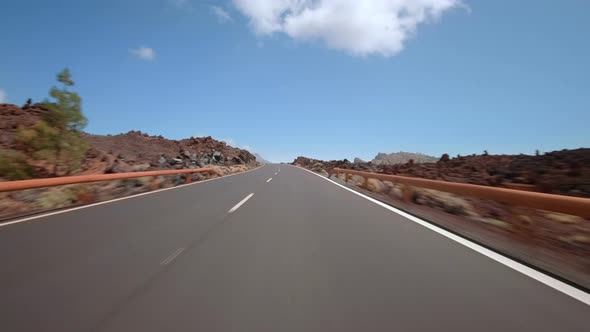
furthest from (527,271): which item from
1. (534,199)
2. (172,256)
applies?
(172,256)

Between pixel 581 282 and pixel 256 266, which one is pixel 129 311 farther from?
pixel 581 282

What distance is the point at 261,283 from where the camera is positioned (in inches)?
144

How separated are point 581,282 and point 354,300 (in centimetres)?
255

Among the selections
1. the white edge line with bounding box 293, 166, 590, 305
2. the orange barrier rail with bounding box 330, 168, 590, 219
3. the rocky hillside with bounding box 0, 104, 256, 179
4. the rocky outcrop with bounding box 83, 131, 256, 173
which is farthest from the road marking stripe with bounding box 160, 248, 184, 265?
the rocky outcrop with bounding box 83, 131, 256, 173

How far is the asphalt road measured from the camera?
278cm

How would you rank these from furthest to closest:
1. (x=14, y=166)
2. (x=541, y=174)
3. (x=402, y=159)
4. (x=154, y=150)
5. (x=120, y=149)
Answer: (x=402, y=159)
(x=154, y=150)
(x=120, y=149)
(x=14, y=166)
(x=541, y=174)

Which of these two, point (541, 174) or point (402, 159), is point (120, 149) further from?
point (402, 159)

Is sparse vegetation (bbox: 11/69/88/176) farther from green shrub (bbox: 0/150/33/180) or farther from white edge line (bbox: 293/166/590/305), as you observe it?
white edge line (bbox: 293/166/590/305)

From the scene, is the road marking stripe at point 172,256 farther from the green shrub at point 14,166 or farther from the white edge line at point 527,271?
the green shrub at point 14,166

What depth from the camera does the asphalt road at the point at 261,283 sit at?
2.78 m

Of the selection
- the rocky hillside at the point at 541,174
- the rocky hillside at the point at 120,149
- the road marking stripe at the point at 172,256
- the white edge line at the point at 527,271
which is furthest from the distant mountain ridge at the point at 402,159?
the road marking stripe at the point at 172,256

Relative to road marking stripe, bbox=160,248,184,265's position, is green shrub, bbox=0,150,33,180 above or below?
above

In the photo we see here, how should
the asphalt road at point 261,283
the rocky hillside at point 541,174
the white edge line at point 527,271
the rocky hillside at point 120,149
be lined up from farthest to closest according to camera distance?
1. the rocky hillside at point 120,149
2. the rocky hillside at point 541,174
3. the white edge line at point 527,271
4. the asphalt road at point 261,283

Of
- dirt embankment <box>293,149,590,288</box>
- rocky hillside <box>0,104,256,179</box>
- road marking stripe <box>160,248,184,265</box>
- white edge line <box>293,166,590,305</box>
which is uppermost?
rocky hillside <box>0,104,256,179</box>
